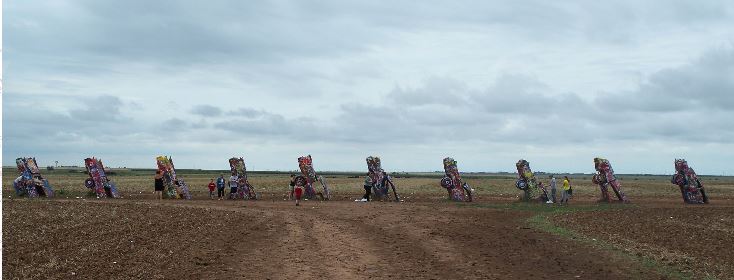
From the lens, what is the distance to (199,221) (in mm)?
25625

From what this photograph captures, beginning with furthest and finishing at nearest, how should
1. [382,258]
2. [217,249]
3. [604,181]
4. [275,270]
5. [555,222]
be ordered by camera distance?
1. [604,181]
2. [555,222]
3. [217,249]
4. [382,258]
5. [275,270]

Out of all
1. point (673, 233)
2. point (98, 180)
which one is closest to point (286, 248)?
point (673, 233)

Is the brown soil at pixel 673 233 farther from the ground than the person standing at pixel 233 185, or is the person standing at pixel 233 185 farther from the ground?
the person standing at pixel 233 185

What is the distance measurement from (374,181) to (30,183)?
2319 centimetres

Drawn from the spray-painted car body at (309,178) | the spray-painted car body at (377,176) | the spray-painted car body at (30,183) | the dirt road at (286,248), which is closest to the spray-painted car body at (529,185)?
the spray-painted car body at (377,176)

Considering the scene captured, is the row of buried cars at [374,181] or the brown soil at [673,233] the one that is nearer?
the brown soil at [673,233]

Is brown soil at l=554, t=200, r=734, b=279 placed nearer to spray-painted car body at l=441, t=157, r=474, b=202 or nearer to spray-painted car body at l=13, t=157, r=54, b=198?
spray-painted car body at l=441, t=157, r=474, b=202

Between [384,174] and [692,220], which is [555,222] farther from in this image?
[384,174]

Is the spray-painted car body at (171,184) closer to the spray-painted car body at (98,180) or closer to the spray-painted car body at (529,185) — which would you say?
the spray-painted car body at (98,180)

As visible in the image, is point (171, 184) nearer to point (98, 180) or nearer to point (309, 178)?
point (98, 180)

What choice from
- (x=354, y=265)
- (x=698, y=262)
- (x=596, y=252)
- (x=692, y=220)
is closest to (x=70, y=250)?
(x=354, y=265)

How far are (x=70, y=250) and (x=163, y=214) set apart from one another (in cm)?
1055

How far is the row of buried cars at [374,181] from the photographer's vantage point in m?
42.8

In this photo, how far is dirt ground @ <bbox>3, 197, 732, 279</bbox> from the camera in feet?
50.4
